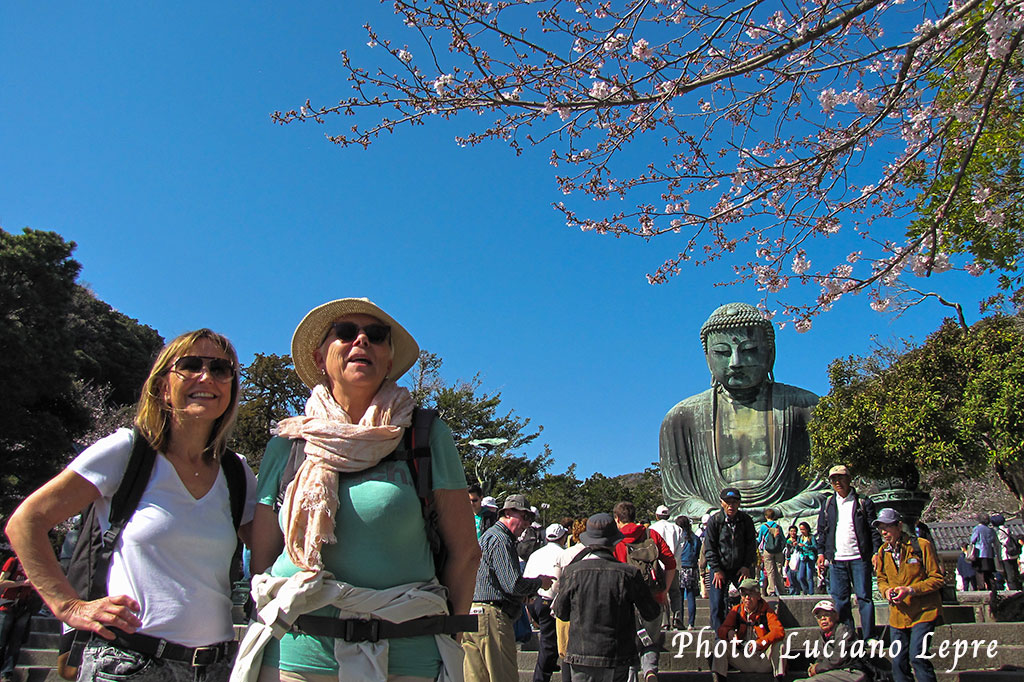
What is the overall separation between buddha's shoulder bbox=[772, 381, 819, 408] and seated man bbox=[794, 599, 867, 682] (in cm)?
1111

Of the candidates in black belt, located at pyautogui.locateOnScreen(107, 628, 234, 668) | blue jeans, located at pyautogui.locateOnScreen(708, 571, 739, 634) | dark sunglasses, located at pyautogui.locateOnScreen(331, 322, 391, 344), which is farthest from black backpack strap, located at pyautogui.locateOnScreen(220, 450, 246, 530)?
blue jeans, located at pyautogui.locateOnScreen(708, 571, 739, 634)

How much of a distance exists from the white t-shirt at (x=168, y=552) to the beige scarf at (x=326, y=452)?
25cm

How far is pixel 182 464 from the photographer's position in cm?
250

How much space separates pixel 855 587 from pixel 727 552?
108 centimetres

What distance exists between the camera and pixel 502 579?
5.71 meters

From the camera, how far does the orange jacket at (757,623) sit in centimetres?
654

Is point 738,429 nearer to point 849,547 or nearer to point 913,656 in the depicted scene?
point 849,547

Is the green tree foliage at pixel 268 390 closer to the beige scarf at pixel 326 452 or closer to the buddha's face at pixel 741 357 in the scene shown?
the buddha's face at pixel 741 357

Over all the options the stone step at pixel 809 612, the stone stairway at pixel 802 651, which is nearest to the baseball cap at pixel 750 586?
the stone stairway at pixel 802 651

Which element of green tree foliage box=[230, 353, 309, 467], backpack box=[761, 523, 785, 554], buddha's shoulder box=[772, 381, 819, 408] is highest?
green tree foliage box=[230, 353, 309, 467]

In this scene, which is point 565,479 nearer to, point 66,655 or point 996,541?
point 996,541

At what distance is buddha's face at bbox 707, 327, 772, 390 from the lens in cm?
1709

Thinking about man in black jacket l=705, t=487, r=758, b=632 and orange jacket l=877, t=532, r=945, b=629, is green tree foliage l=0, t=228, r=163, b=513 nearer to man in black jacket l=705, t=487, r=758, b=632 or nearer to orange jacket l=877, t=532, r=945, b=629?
man in black jacket l=705, t=487, r=758, b=632

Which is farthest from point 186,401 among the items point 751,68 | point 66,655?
point 751,68
